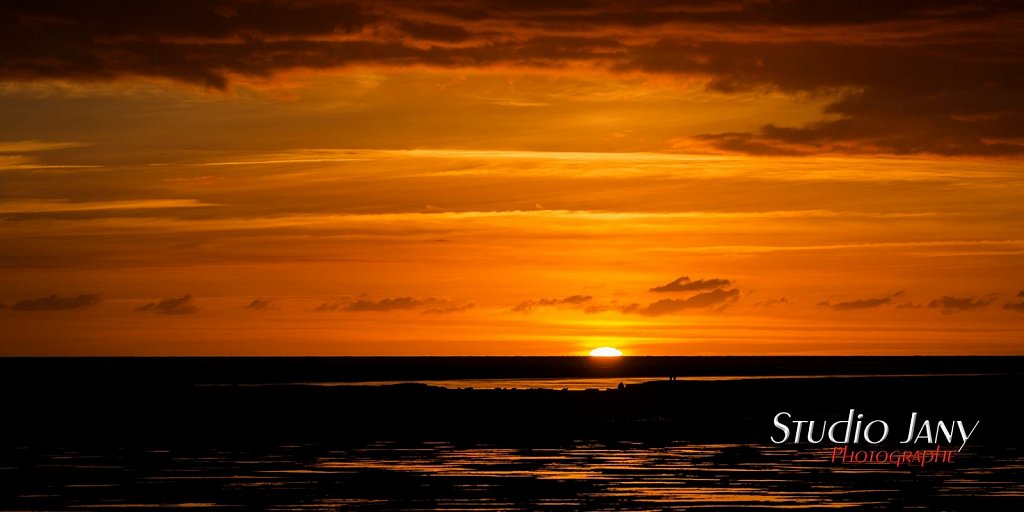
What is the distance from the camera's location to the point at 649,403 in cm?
8731

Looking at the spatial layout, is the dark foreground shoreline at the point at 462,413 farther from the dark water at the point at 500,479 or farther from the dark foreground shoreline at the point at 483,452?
the dark water at the point at 500,479

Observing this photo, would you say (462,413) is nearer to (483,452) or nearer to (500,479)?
(483,452)

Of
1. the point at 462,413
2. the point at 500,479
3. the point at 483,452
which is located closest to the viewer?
the point at 500,479

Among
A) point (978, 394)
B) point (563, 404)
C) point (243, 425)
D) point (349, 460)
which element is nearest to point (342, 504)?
point (349, 460)

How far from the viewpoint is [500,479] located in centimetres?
4409

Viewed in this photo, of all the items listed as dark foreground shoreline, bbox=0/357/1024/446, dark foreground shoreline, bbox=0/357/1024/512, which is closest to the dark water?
dark foreground shoreline, bbox=0/357/1024/512

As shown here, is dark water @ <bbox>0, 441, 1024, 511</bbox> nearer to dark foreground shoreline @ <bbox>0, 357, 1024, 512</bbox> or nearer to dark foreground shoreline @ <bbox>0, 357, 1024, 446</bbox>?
dark foreground shoreline @ <bbox>0, 357, 1024, 512</bbox>

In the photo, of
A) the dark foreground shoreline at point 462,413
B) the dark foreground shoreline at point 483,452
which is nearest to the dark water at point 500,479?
the dark foreground shoreline at point 483,452

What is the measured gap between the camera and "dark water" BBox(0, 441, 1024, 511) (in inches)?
1486

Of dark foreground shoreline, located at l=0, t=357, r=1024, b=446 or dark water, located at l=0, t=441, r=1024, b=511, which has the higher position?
dark foreground shoreline, located at l=0, t=357, r=1024, b=446

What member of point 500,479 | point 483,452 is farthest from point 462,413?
point 500,479

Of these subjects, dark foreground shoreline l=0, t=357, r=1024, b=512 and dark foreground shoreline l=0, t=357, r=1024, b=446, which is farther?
dark foreground shoreline l=0, t=357, r=1024, b=446

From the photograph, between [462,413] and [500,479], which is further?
[462,413]

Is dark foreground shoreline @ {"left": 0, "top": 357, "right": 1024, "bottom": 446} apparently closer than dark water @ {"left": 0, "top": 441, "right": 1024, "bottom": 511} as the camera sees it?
No
